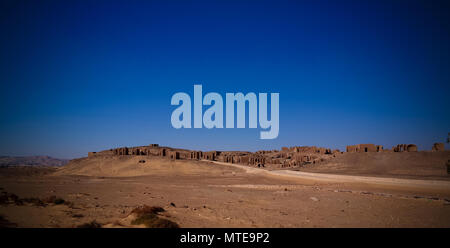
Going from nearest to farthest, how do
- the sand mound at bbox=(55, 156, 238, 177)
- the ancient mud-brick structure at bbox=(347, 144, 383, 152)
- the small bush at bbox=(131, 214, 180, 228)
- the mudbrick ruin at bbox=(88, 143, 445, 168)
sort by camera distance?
the small bush at bbox=(131, 214, 180, 228)
the sand mound at bbox=(55, 156, 238, 177)
the mudbrick ruin at bbox=(88, 143, 445, 168)
the ancient mud-brick structure at bbox=(347, 144, 383, 152)

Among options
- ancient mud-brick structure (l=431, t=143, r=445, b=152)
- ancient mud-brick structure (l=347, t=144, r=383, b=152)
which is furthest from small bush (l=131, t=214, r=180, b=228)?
ancient mud-brick structure (l=347, t=144, r=383, b=152)

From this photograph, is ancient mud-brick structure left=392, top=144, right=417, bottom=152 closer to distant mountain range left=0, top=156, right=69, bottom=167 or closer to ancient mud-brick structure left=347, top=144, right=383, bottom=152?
ancient mud-brick structure left=347, top=144, right=383, bottom=152

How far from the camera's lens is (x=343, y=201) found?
17250mm

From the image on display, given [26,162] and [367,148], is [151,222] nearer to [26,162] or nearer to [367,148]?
[367,148]

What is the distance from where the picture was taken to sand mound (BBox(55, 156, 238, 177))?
50.2 m

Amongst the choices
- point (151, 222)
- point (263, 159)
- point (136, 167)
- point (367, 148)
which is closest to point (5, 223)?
point (151, 222)

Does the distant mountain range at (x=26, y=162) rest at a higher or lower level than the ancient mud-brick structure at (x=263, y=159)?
lower

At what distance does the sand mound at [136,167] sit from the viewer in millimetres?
50188

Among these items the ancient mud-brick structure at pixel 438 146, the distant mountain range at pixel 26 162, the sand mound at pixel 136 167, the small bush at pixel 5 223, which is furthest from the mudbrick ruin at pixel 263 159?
the distant mountain range at pixel 26 162

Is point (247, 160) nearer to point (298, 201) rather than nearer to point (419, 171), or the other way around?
point (419, 171)

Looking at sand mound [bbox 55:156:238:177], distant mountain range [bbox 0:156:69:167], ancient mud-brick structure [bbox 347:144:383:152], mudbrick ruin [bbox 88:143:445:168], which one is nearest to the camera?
sand mound [bbox 55:156:238:177]

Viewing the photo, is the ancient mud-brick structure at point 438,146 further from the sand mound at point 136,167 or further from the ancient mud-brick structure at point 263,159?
the sand mound at point 136,167

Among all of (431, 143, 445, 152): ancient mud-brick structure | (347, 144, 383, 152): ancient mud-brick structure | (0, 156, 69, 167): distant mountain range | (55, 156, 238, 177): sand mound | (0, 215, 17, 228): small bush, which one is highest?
(431, 143, 445, 152): ancient mud-brick structure

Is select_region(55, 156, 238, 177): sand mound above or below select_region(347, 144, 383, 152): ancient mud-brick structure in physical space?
below
